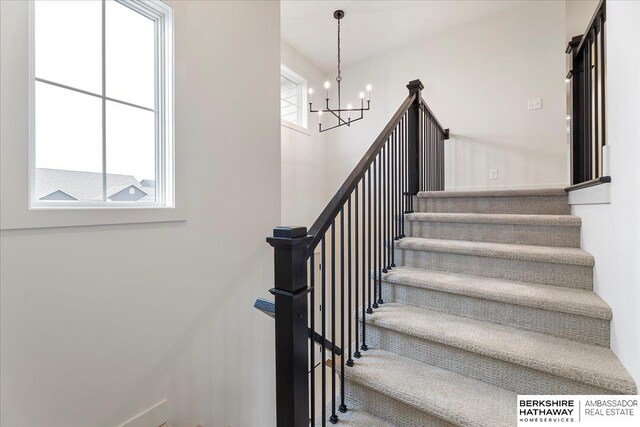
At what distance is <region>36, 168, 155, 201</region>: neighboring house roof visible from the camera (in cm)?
128

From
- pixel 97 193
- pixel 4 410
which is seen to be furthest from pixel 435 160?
pixel 4 410

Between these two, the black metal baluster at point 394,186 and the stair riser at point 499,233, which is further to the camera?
the black metal baluster at point 394,186

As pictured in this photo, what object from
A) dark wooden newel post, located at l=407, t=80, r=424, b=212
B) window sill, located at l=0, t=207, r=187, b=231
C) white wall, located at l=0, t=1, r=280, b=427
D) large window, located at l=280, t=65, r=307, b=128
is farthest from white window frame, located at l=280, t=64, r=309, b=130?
window sill, located at l=0, t=207, r=187, b=231

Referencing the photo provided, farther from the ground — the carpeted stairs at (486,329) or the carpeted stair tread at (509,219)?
the carpeted stair tread at (509,219)

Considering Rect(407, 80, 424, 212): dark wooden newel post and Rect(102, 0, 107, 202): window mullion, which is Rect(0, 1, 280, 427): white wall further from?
Rect(407, 80, 424, 212): dark wooden newel post

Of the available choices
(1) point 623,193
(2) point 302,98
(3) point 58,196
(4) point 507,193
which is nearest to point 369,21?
(2) point 302,98

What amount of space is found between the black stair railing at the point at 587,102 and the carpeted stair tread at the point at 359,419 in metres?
1.70

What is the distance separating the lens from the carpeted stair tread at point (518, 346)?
1.08 m

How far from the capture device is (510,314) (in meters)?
1.48

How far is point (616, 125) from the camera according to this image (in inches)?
46.7

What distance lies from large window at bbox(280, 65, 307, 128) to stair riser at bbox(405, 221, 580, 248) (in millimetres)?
2937

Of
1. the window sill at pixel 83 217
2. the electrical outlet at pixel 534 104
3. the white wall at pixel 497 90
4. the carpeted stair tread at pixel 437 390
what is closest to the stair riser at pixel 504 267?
the carpeted stair tread at pixel 437 390

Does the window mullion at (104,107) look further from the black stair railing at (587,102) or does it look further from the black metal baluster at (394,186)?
the black stair railing at (587,102)

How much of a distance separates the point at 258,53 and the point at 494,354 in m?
2.44
